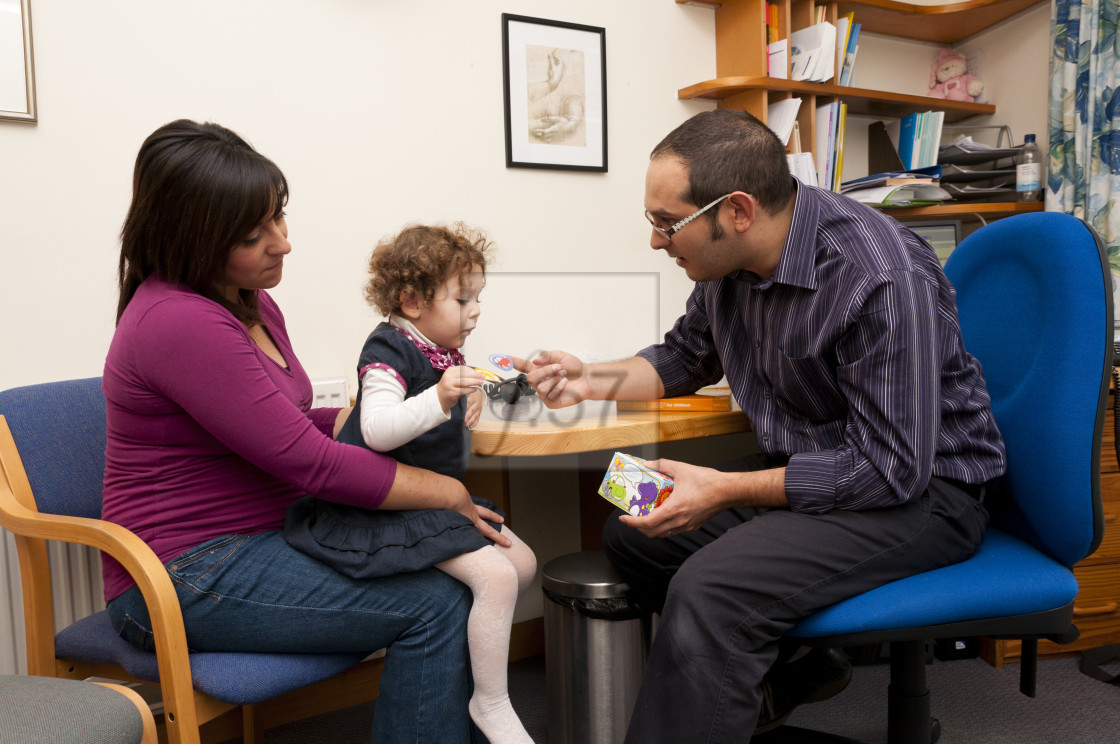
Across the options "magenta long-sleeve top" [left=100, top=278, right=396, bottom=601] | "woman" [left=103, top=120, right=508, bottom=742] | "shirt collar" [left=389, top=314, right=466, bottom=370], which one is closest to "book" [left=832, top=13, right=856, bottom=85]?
"shirt collar" [left=389, top=314, right=466, bottom=370]

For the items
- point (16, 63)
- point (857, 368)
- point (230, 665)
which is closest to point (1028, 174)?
point (857, 368)

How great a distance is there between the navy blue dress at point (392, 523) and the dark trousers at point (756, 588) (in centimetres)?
38

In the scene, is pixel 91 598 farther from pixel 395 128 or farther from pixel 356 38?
pixel 356 38

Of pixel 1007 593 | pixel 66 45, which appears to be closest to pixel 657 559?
pixel 1007 593

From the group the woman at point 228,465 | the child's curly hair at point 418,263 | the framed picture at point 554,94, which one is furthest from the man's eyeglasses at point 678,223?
the framed picture at point 554,94

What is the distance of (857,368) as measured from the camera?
1289 millimetres

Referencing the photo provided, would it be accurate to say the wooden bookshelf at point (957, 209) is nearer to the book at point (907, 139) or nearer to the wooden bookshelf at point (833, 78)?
the wooden bookshelf at point (833, 78)

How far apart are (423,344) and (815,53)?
1.72 metres

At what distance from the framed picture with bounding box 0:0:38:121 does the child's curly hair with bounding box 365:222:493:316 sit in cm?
89

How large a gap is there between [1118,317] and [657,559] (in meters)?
2.03

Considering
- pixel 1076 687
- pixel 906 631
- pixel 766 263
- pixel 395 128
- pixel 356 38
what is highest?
pixel 356 38

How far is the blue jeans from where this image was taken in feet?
3.93

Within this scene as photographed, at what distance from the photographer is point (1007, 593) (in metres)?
1.20

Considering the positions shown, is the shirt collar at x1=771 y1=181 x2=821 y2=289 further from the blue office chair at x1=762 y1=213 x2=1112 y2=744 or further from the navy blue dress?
the navy blue dress
